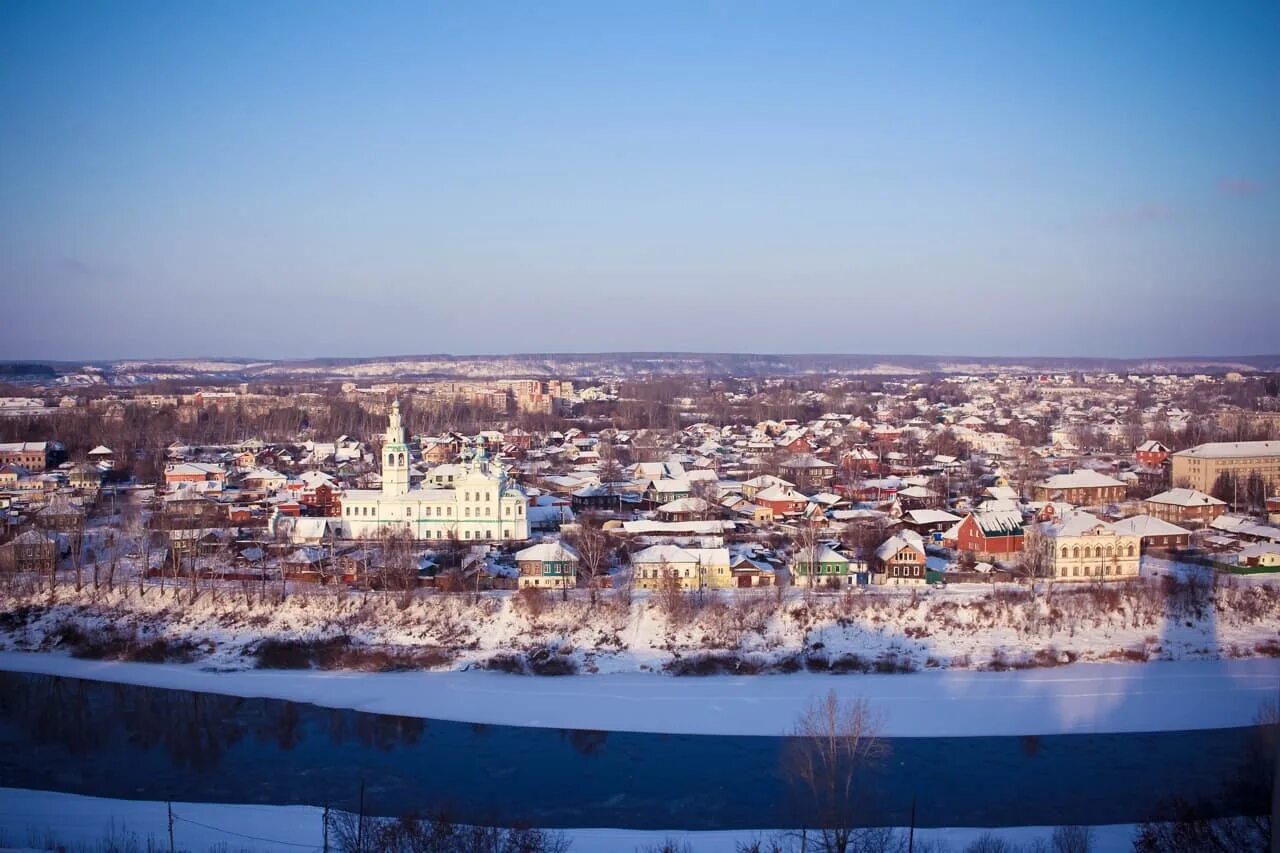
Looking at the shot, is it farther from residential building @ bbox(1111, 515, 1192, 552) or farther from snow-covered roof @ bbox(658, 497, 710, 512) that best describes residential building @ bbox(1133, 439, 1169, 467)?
snow-covered roof @ bbox(658, 497, 710, 512)

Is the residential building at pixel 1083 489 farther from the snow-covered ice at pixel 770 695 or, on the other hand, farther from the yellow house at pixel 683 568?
the yellow house at pixel 683 568

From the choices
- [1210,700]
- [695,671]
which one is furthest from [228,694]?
[1210,700]

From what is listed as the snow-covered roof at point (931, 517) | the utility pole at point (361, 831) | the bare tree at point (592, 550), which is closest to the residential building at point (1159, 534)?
the snow-covered roof at point (931, 517)

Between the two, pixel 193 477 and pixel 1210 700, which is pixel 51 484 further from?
pixel 1210 700

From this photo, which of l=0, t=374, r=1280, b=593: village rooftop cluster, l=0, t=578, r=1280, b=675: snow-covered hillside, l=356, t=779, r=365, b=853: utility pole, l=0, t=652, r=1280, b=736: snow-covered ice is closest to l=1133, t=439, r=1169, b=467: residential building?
l=0, t=374, r=1280, b=593: village rooftop cluster

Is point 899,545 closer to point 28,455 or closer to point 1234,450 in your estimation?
point 1234,450
